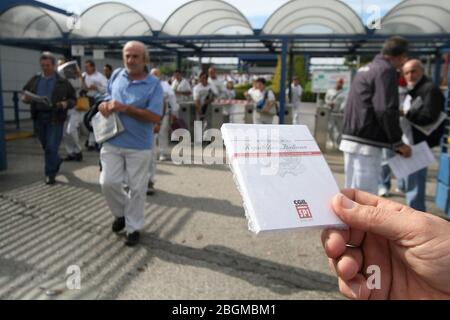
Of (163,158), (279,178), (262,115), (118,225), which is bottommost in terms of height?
(118,225)

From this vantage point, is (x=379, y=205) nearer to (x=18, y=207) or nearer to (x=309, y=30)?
(x=18, y=207)

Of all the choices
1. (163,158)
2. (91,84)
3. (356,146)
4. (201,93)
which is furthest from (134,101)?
(201,93)

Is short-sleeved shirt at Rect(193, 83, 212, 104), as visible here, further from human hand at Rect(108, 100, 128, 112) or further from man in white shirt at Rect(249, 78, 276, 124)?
human hand at Rect(108, 100, 128, 112)

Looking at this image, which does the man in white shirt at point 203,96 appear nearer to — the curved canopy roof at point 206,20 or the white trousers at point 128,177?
the curved canopy roof at point 206,20

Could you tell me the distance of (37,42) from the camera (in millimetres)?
9078

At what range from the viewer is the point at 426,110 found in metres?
4.20

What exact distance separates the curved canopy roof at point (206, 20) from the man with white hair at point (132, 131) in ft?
15.5

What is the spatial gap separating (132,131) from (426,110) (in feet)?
9.94

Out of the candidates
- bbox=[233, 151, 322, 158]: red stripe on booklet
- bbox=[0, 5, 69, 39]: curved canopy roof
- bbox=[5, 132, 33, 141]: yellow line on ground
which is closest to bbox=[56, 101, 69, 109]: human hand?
bbox=[0, 5, 69, 39]: curved canopy roof

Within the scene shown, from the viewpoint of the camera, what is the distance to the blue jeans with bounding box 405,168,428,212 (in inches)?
174

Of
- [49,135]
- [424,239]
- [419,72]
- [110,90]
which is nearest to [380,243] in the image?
[424,239]

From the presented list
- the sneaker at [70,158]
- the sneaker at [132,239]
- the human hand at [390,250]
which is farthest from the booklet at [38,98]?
the human hand at [390,250]

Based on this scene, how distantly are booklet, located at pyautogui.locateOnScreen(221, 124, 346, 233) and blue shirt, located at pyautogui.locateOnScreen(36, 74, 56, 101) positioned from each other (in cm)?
532

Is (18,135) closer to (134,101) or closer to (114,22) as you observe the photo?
(114,22)
